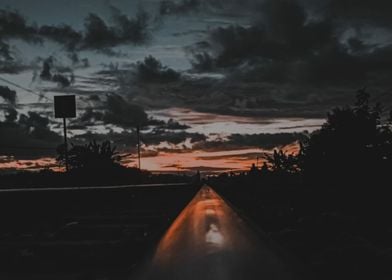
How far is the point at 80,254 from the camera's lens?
Answer: 16.5 feet

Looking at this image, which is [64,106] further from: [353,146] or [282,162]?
[282,162]

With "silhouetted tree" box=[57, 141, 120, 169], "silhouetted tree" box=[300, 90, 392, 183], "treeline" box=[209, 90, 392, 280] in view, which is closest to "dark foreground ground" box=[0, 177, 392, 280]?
"treeline" box=[209, 90, 392, 280]

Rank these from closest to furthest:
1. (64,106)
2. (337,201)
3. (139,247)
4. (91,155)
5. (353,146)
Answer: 1. (139,247)
2. (337,201)
3. (353,146)
4. (64,106)
5. (91,155)

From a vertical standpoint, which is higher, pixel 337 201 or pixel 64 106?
pixel 64 106

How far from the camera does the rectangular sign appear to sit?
48188 mm

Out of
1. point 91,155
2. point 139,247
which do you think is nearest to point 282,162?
point 91,155

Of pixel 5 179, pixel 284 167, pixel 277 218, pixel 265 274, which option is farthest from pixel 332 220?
pixel 284 167

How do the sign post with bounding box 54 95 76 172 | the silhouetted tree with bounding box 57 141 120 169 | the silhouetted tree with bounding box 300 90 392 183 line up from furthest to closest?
the silhouetted tree with bounding box 57 141 120 169, the sign post with bounding box 54 95 76 172, the silhouetted tree with bounding box 300 90 392 183

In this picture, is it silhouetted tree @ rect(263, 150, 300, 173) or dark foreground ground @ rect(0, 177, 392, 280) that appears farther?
silhouetted tree @ rect(263, 150, 300, 173)

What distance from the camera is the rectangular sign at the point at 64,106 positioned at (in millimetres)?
48188

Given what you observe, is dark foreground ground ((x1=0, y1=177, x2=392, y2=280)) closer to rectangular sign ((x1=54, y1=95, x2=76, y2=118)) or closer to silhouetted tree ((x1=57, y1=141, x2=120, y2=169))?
rectangular sign ((x1=54, y1=95, x2=76, y2=118))

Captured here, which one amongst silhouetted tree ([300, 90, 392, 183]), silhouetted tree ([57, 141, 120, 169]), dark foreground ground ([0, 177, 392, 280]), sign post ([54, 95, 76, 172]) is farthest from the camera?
silhouetted tree ([57, 141, 120, 169])

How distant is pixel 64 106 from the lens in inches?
1907

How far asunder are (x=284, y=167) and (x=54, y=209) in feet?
260
